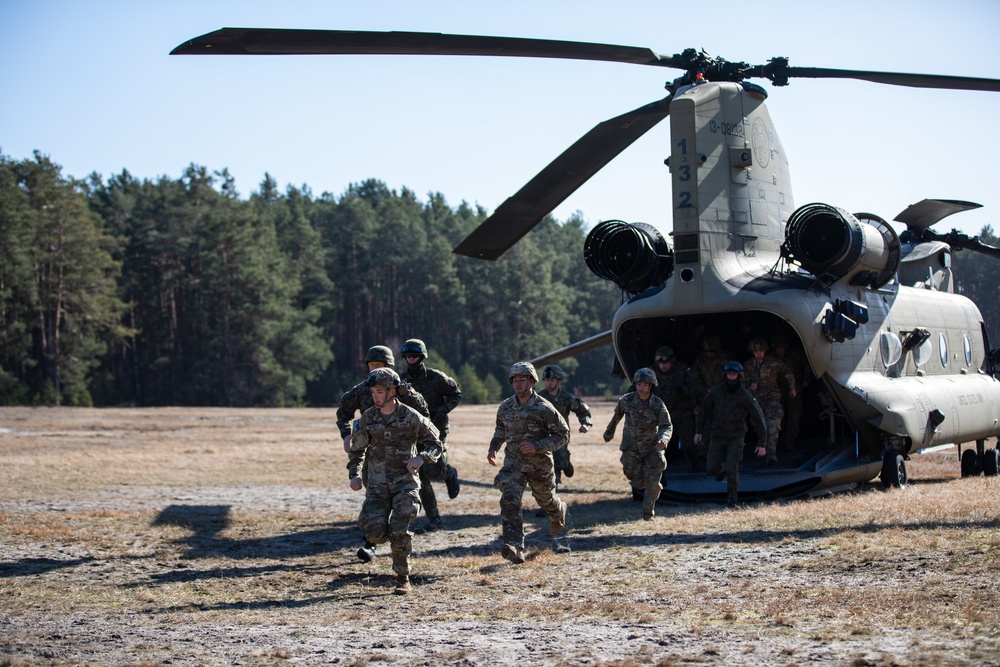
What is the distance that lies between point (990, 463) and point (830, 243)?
618cm

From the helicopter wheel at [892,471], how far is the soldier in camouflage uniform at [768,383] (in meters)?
1.37

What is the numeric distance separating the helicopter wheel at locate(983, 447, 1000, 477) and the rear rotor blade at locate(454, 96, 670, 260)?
8345 millimetres

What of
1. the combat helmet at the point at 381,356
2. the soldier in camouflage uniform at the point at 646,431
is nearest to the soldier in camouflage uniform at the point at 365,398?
the combat helmet at the point at 381,356

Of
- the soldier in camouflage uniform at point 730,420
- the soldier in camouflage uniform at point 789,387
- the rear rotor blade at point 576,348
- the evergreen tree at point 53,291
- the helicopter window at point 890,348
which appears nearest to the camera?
the soldier in camouflage uniform at point 730,420

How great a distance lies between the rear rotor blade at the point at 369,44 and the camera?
9.05m

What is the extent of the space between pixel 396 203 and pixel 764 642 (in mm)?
71023

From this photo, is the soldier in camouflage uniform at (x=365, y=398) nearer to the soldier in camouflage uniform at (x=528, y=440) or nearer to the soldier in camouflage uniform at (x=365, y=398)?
the soldier in camouflage uniform at (x=365, y=398)

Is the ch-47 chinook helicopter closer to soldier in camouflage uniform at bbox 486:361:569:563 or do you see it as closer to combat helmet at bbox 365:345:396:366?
combat helmet at bbox 365:345:396:366

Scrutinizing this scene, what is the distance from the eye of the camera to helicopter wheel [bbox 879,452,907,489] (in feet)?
44.6

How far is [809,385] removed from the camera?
15023 millimetres

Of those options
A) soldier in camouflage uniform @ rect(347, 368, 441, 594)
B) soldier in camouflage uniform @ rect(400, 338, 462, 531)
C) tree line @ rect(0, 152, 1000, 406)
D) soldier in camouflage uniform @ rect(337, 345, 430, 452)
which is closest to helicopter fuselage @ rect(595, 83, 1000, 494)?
soldier in camouflage uniform @ rect(400, 338, 462, 531)

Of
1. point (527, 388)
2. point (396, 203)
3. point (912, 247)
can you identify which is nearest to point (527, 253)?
point (396, 203)

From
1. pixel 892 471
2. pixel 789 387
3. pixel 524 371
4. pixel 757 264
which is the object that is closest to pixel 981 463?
pixel 892 471

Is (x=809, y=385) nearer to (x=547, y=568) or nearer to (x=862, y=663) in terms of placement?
(x=547, y=568)
